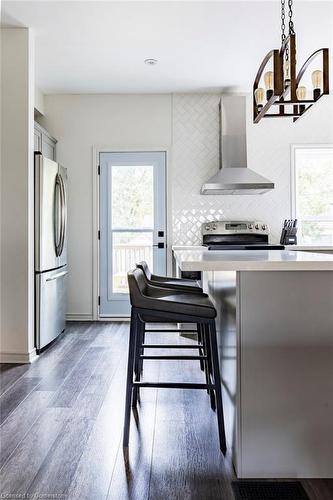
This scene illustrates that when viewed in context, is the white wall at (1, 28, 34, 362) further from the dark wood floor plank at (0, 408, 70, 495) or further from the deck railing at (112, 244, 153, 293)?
the deck railing at (112, 244, 153, 293)

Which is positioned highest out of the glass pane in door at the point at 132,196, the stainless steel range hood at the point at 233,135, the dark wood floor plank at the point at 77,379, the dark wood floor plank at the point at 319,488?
the stainless steel range hood at the point at 233,135

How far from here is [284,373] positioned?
→ 173 centimetres

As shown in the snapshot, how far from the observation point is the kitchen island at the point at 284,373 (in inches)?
67.5

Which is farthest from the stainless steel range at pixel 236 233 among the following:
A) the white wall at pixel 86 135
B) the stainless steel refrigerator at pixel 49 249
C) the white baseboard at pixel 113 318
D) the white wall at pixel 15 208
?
the white wall at pixel 15 208

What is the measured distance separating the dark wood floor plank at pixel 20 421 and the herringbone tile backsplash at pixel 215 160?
2.81 metres

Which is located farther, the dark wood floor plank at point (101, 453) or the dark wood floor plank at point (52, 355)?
the dark wood floor plank at point (52, 355)

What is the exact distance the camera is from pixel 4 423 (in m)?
2.25

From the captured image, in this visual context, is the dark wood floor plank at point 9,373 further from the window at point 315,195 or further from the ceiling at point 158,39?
the window at point 315,195

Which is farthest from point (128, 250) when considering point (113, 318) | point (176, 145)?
point (176, 145)

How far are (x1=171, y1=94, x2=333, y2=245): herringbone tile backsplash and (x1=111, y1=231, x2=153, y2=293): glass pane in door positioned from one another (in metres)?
0.37

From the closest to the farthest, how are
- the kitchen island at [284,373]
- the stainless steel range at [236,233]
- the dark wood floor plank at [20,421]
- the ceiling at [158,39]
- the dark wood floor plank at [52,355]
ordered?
the kitchen island at [284,373]
the dark wood floor plank at [20,421]
the dark wood floor plank at [52,355]
the ceiling at [158,39]
the stainless steel range at [236,233]

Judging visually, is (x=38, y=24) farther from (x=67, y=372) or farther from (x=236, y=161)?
(x=67, y=372)

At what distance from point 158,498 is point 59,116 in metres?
4.51

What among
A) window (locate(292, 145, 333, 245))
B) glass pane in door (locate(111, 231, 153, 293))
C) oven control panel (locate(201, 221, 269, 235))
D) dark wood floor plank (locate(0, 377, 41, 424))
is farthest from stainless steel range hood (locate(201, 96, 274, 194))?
dark wood floor plank (locate(0, 377, 41, 424))
